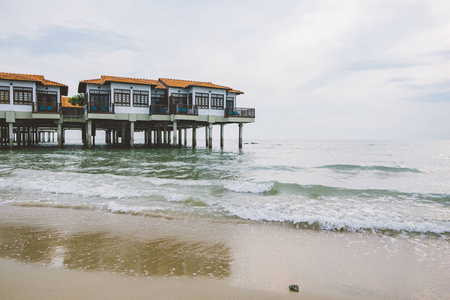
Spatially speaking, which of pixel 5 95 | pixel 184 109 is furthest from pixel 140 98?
pixel 5 95

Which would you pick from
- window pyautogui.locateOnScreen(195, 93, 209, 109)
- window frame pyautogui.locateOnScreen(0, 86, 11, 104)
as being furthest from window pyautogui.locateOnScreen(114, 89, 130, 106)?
window frame pyautogui.locateOnScreen(0, 86, 11, 104)

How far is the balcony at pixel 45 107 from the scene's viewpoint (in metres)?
27.4

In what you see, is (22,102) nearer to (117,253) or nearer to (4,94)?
(4,94)

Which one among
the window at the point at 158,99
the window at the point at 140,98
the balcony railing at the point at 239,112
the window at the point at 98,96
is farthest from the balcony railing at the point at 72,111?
the balcony railing at the point at 239,112

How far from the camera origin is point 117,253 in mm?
4047

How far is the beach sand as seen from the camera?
10.0 ft

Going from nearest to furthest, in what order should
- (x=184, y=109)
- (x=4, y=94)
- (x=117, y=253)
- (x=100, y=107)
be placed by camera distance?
(x=117, y=253) < (x=4, y=94) < (x=100, y=107) < (x=184, y=109)

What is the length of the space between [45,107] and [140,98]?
8.48 metres

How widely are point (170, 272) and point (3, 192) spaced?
7.72 meters

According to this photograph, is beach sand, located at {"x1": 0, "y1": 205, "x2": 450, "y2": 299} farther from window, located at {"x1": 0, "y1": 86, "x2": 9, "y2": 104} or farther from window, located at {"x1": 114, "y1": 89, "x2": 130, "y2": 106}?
window, located at {"x1": 0, "y1": 86, "x2": 9, "y2": 104}

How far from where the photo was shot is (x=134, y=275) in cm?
335

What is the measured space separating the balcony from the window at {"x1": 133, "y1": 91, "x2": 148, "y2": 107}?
23.6 ft

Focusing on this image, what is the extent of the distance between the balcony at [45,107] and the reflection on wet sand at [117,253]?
26453mm

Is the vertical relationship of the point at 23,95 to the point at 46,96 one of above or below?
below
